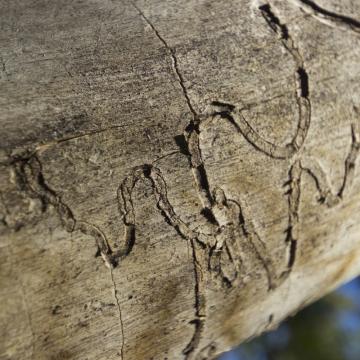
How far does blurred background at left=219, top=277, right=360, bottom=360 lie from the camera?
5.78m

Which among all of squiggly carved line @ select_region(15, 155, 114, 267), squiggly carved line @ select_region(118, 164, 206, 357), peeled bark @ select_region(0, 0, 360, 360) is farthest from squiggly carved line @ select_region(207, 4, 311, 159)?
squiggly carved line @ select_region(15, 155, 114, 267)

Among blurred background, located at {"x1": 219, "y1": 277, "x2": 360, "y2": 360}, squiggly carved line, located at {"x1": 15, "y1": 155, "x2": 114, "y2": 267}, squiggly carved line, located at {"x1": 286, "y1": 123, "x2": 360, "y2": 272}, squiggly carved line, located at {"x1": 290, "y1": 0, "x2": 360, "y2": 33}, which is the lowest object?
blurred background, located at {"x1": 219, "y1": 277, "x2": 360, "y2": 360}

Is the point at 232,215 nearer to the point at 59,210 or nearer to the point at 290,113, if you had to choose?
the point at 290,113

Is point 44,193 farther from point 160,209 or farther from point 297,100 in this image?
point 297,100

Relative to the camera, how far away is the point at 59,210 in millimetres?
1029

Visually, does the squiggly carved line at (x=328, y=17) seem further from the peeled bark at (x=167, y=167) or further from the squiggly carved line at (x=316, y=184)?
the squiggly carved line at (x=316, y=184)

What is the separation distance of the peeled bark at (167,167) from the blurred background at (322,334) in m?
4.54

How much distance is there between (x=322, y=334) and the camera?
5.79 m

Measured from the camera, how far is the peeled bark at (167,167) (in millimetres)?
1031

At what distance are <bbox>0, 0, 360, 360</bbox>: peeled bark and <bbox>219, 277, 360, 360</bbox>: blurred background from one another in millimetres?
4540

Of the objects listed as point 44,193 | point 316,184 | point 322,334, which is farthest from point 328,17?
A: point 322,334

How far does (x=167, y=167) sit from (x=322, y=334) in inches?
198

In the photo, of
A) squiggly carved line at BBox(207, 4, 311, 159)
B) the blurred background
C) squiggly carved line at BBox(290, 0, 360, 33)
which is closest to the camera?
squiggly carved line at BBox(207, 4, 311, 159)

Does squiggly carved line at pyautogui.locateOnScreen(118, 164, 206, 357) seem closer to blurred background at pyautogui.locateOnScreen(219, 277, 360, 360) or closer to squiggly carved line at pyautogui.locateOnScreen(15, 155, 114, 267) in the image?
squiggly carved line at pyautogui.locateOnScreen(15, 155, 114, 267)
